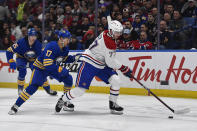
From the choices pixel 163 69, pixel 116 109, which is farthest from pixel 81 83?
pixel 163 69

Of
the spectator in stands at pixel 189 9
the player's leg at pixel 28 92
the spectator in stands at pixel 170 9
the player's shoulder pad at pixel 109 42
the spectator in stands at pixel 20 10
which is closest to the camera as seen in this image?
A: the player's shoulder pad at pixel 109 42

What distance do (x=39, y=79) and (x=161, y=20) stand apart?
3.44 m

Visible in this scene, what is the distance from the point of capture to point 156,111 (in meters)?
5.48

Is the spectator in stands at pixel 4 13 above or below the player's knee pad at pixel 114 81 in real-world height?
above

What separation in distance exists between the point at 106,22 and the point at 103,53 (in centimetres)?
359

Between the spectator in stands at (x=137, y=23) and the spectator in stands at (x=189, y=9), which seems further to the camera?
the spectator in stands at (x=137, y=23)

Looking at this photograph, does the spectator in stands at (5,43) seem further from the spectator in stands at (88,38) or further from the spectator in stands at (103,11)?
the spectator in stands at (103,11)

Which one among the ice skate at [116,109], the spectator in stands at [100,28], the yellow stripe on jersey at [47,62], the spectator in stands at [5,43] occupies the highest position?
the spectator in stands at [100,28]

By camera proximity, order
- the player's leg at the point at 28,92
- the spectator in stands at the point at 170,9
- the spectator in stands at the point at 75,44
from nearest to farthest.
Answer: the player's leg at the point at 28,92 → the spectator in stands at the point at 170,9 → the spectator in stands at the point at 75,44

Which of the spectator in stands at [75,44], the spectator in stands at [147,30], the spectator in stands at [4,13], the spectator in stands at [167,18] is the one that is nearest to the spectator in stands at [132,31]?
the spectator in stands at [147,30]

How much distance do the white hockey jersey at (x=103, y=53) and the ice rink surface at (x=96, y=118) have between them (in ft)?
2.20

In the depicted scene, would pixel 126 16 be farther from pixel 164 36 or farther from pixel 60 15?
pixel 60 15

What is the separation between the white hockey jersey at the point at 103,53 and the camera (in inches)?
192

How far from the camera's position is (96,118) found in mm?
4777
